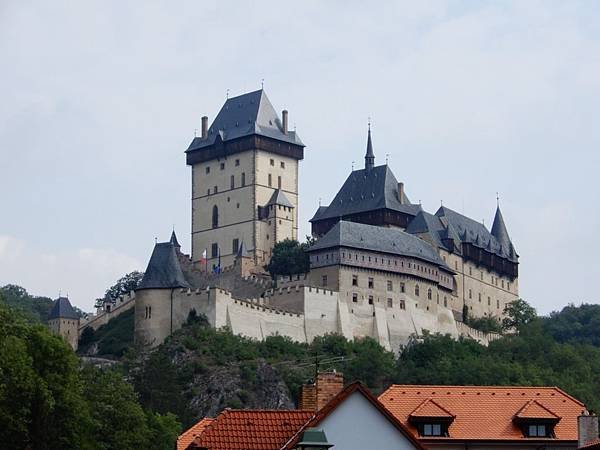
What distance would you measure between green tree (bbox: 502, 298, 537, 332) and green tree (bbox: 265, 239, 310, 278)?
20.8m

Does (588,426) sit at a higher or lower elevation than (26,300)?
lower

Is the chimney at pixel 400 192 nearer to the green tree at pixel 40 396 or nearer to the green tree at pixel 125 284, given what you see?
the green tree at pixel 125 284

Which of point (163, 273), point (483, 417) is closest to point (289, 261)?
point (163, 273)

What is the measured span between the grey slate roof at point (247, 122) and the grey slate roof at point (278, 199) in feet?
16.2

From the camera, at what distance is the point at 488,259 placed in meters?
139

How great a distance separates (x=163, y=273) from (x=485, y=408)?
76344 millimetres

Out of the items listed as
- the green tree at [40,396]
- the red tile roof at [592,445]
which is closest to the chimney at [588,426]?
the red tile roof at [592,445]

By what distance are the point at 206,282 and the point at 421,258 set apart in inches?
600

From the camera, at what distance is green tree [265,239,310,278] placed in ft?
395

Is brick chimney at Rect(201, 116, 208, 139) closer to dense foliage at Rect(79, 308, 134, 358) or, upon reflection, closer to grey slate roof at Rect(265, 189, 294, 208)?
grey slate roof at Rect(265, 189, 294, 208)

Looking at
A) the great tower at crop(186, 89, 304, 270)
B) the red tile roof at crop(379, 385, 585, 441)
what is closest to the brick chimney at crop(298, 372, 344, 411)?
the red tile roof at crop(379, 385, 585, 441)

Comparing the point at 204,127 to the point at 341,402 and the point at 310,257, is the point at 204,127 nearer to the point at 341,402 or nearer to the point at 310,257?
the point at 310,257

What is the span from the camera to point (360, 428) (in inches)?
1249

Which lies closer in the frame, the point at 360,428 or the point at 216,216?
the point at 360,428
